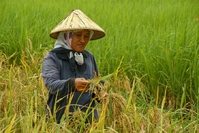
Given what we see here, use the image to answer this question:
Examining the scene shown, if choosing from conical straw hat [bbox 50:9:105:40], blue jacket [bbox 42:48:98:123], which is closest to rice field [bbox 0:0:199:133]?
blue jacket [bbox 42:48:98:123]

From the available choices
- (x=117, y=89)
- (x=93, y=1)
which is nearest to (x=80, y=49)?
(x=117, y=89)

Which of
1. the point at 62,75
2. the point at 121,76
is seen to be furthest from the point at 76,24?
the point at 121,76

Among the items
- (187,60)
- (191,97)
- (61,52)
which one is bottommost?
(191,97)

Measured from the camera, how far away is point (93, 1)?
6.18 metres

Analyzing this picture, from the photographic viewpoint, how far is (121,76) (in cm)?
259

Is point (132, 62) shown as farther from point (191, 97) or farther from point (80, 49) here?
point (80, 49)

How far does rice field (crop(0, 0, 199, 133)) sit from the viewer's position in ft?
5.33

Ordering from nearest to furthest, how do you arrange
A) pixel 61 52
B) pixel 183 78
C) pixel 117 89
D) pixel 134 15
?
pixel 61 52
pixel 117 89
pixel 183 78
pixel 134 15

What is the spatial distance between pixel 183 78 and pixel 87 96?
3.04 feet

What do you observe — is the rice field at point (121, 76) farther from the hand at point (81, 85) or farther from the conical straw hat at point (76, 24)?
the conical straw hat at point (76, 24)

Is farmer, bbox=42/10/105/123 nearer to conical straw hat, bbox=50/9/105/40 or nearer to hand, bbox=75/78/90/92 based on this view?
conical straw hat, bbox=50/9/105/40

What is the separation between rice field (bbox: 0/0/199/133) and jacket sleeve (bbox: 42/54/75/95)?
114mm

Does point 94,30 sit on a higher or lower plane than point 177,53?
higher

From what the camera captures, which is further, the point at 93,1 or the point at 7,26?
the point at 93,1
